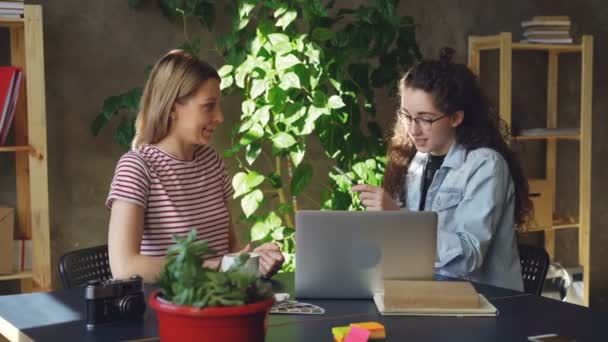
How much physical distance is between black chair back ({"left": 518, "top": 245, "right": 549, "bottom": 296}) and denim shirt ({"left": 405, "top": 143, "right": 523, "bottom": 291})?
44mm

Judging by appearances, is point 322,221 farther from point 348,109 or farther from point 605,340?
point 348,109

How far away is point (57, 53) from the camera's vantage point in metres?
3.60

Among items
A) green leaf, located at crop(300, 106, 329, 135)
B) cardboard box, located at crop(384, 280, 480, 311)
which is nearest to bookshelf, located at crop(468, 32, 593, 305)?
green leaf, located at crop(300, 106, 329, 135)

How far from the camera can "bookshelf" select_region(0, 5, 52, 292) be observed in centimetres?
321

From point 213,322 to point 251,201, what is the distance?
2329 millimetres

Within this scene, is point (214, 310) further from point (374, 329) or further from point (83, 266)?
point (83, 266)

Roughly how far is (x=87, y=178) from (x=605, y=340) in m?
2.50

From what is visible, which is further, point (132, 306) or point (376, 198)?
point (376, 198)

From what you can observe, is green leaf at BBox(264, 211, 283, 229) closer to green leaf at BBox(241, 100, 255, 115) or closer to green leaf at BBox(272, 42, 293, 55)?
green leaf at BBox(241, 100, 255, 115)

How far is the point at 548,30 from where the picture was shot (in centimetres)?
467

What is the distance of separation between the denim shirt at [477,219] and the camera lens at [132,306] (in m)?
0.98

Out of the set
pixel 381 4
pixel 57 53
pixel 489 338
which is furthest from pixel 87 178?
pixel 489 338

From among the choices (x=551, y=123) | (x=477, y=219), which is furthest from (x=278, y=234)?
(x=551, y=123)

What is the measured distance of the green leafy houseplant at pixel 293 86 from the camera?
363cm
